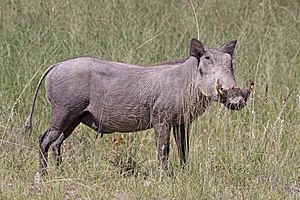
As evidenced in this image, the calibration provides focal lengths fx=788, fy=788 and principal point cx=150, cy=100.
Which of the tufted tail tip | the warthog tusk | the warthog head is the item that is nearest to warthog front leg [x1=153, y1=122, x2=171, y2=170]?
the warthog head

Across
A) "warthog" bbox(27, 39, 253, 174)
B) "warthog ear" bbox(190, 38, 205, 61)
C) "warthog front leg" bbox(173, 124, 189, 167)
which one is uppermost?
"warthog ear" bbox(190, 38, 205, 61)

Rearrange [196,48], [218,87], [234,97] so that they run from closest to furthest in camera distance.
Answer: [234,97], [218,87], [196,48]

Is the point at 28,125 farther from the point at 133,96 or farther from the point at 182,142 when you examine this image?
the point at 182,142

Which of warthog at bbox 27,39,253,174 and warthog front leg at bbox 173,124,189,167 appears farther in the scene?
warthog front leg at bbox 173,124,189,167

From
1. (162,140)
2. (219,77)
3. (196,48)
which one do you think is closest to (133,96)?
(162,140)

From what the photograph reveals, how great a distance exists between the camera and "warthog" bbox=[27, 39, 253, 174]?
208 inches

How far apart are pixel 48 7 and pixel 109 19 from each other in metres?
0.61

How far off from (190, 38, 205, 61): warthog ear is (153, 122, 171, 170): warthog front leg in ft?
1.68

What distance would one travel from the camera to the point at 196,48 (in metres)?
5.28

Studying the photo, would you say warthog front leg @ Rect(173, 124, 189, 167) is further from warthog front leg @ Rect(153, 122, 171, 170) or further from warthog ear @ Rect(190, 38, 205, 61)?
warthog ear @ Rect(190, 38, 205, 61)

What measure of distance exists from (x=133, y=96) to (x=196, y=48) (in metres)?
0.55

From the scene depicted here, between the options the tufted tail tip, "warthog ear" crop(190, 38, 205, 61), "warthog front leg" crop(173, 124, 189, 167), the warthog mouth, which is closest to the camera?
the warthog mouth

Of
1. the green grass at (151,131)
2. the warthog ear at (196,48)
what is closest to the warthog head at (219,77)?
the warthog ear at (196,48)

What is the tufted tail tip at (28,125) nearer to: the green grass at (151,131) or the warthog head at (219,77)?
the green grass at (151,131)
